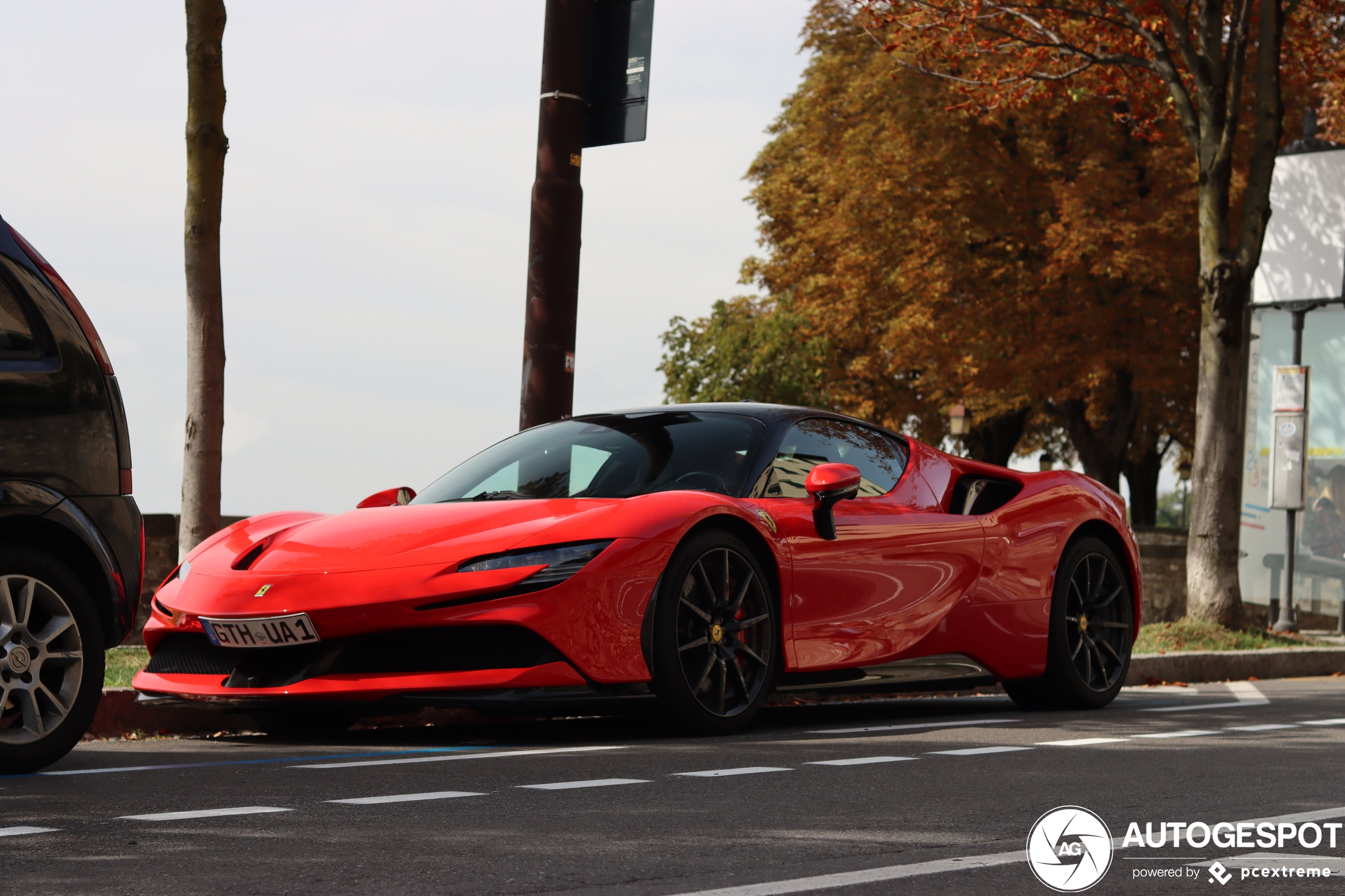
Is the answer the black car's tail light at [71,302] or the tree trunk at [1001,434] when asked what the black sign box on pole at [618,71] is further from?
the tree trunk at [1001,434]

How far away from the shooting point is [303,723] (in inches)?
302

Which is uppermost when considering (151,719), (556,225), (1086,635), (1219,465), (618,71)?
(618,71)

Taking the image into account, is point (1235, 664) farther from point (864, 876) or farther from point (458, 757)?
point (864, 876)

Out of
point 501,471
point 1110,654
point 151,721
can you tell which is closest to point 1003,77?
point 1110,654

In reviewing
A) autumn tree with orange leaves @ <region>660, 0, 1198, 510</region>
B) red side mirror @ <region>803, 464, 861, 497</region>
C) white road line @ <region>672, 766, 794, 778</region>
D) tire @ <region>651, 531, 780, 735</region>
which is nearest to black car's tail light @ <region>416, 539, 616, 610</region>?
tire @ <region>651, 531, 780, 735</region>

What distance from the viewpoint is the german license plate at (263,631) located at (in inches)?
263

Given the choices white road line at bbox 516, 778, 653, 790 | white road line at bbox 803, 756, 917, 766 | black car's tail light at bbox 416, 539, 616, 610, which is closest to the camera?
white road line at bbox 516, 778, 653, 790

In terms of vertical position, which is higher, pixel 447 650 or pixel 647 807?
pixel 447 650

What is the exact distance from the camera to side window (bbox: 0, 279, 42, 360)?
592 centimetres

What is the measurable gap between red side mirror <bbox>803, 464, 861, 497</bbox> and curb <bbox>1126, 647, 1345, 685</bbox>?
4.79 meters

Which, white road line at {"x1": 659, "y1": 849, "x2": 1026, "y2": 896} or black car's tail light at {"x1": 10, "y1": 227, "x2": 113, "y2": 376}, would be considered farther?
black car's tail light at {"x1": 10, "y1": 227, "x2": 113, "y2": 376}

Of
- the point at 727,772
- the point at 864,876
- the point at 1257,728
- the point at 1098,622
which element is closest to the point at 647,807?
the point at 727,772

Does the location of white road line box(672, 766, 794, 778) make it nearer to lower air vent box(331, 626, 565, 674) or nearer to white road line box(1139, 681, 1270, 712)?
lower air vent box(331, 626, 565, 674)

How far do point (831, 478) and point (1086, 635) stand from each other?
245 centimetres
